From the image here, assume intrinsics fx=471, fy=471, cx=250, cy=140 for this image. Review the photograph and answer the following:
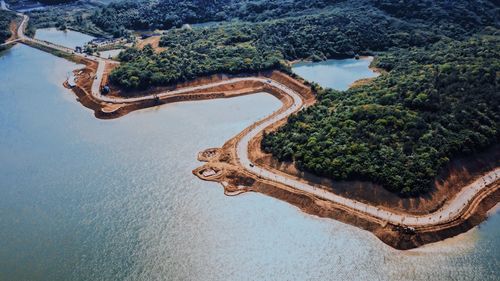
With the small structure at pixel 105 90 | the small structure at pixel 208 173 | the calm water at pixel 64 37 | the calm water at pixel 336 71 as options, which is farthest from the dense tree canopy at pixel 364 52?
the small structure at pixel 208 173

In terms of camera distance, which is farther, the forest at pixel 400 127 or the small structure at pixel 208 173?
the small structure at pixel 208 173

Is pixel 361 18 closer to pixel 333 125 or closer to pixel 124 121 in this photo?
pixel 333 125

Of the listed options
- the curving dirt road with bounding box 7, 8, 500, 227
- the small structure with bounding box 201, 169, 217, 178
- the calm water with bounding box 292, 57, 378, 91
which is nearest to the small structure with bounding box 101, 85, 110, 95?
the curving dirt road with bounding box 7, 8, 500, 227

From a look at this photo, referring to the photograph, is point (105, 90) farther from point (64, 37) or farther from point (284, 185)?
point (284, 185)

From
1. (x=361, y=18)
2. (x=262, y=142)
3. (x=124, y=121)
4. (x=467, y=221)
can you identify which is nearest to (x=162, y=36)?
(x=124, y=121)

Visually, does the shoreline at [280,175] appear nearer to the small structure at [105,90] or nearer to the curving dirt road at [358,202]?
the curving dirt road at [358,202]

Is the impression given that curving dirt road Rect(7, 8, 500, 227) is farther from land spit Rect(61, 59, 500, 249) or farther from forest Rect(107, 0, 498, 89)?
forest Rect(107, 0, 498, 89)

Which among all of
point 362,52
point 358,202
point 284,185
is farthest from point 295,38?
point 358,202
